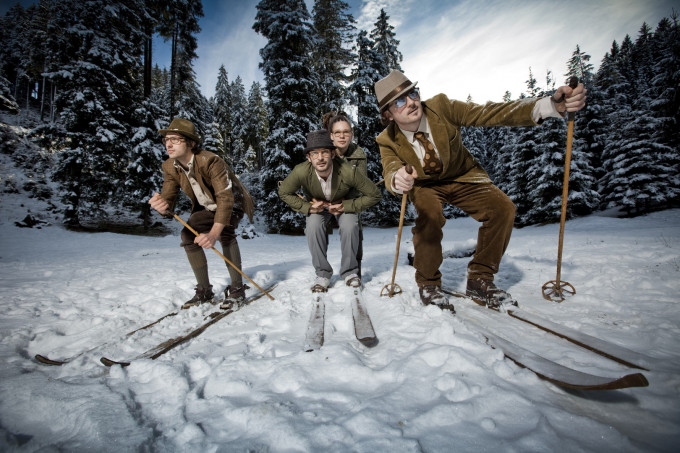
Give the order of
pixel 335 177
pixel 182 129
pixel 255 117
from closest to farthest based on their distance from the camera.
A: pixel 182 129
pixel 335 177
pixel 255 117

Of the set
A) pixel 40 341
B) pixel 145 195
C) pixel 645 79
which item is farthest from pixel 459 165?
pixel 645 79

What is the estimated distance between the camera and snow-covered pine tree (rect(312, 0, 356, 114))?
15.8 m

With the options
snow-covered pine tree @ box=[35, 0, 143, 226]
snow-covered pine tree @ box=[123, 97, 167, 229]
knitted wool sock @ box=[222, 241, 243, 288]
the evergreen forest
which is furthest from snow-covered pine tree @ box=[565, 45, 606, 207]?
snow-covered pine tree @ box=[35, 0, 143, 226]

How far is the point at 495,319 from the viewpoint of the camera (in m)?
2.19

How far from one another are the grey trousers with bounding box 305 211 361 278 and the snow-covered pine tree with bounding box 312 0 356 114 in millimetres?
13566

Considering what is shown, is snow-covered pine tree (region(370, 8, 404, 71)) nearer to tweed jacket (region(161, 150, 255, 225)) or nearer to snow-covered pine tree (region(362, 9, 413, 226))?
snow-covered pine tree (region(362, 9, 413, 226))

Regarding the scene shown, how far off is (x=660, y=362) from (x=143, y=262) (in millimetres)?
7538

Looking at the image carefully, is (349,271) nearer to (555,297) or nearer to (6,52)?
(555,297)

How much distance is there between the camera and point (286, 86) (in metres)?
13.2

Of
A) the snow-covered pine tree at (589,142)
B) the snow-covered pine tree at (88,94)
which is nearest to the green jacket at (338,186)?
the snow-covered pine tree at (88,94)

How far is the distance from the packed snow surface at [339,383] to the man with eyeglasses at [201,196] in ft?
1.40

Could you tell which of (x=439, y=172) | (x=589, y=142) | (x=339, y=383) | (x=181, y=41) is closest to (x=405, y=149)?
(x=439, y=172)

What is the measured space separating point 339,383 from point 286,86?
564 inches

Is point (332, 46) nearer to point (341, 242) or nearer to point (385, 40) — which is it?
point (385, 40)
